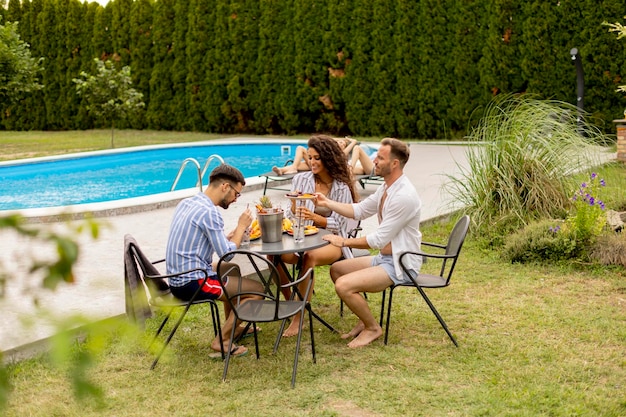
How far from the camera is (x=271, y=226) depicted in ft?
13.4

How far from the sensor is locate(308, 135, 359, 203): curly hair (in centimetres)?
479

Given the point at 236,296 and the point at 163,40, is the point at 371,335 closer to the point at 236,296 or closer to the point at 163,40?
the point at 236,296

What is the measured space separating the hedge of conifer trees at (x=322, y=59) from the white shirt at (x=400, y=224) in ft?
33.4

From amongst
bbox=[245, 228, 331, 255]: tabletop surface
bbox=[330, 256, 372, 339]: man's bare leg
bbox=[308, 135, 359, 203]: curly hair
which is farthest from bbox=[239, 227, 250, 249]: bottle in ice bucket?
bbox=[308, 135, 359, 203]: curly hair

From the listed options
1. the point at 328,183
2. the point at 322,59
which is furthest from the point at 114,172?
the point at 328,183

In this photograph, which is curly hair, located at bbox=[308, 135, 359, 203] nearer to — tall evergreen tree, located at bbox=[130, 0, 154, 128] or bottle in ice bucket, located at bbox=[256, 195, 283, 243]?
bottle in ice bucket, located at bbox=[256, 195, 283, 243]

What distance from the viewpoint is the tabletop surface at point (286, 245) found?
3889mm

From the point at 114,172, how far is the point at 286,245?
10.2 meters

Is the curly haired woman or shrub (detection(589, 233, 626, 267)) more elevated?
the curly haired woman

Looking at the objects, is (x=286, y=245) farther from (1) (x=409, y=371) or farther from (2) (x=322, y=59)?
(2) (x=322, y=59)

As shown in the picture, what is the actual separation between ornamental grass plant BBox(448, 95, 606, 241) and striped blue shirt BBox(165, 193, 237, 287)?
3.42 meters

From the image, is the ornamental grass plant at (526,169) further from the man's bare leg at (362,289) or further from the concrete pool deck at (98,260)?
the man's bare leg at (362,289)

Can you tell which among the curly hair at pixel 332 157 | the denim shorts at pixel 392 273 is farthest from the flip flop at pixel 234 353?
the curly hair at pixel 332 157

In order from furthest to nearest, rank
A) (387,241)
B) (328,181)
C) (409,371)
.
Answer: (328,181) → (387,241) → (409,371)
